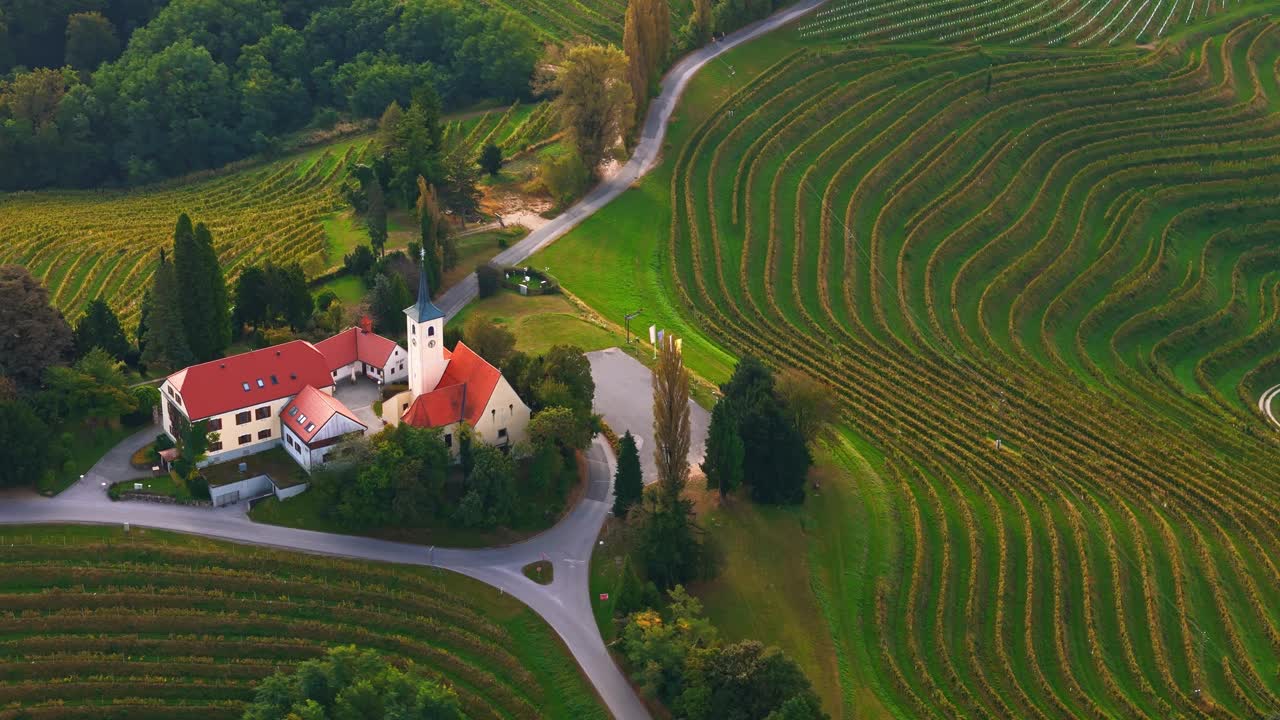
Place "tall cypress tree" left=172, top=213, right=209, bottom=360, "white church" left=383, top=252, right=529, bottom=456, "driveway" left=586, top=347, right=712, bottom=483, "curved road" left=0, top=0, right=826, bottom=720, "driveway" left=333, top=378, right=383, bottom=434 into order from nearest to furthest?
"curved road" left=0, top=0, right=826, bottom=720 → "white church" left=383, top=252, right=529, bottom=456 → "driveway" left=333, top=378, right=383, bottom=434 → "tall cypress tree" left=172, top=213, right=209, bottom=360 → "driveway" left=586, top=347, right=712, bottom=483

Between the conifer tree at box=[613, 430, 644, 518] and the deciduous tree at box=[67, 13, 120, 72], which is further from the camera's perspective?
the deciduous tree at box=[67, 13, 120, 72]

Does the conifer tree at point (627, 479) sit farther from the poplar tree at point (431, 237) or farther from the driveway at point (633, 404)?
the poplar tree at point (431, 237)

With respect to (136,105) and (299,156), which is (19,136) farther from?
(299,156)

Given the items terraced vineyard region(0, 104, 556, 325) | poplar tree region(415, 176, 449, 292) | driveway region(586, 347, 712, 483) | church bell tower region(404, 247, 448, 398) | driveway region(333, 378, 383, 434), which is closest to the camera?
church bell tower region(404, 247, 448, 398)

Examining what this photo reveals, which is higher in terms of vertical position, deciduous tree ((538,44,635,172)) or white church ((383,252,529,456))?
deciduous tree ((538,44,635,172))

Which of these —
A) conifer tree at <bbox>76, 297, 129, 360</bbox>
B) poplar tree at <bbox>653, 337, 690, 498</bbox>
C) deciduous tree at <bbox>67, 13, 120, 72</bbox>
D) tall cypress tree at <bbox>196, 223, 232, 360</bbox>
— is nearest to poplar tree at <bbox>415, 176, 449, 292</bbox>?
tall cypress tree at <bbox>196, 223, 232, 360</bbox>

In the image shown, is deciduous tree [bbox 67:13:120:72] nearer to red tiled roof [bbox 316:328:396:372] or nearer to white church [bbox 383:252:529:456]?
red tiled roof [bbox 316:328:396:372]

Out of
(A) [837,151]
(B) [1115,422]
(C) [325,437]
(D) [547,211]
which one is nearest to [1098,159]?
(A) [837,151]

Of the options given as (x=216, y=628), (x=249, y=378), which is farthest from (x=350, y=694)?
(x=249, y=378)
